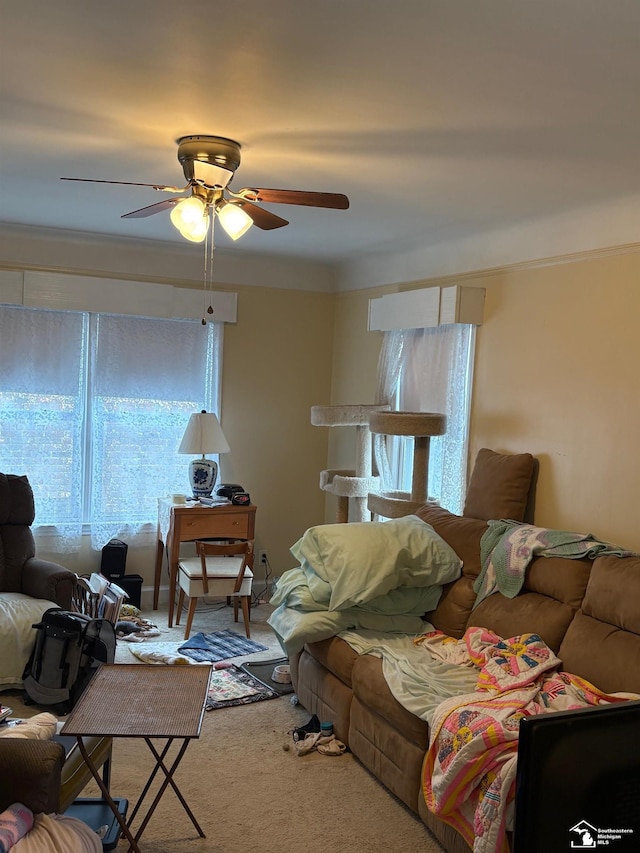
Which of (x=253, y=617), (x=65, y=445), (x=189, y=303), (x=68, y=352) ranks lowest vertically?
(x=253, y=617)

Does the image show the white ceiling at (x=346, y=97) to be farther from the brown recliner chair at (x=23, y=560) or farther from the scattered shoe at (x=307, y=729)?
the scattered shoe at (x=307, y=729)

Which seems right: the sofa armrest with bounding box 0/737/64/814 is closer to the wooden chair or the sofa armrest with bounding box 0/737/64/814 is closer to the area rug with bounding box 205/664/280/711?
the area rug with bounding box 205/664/280/711

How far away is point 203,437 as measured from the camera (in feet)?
17.4

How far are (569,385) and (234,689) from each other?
93.3 inches

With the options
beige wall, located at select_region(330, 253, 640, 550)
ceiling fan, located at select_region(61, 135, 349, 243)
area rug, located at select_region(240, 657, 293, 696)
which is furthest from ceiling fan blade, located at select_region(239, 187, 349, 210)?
area rug, located at select_region(240, 657, 293, 696)

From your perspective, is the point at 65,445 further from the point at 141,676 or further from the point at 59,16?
the point at 59,16

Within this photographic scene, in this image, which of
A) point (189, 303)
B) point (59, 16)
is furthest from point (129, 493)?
point (59, 16)

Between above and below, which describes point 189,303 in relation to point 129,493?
above

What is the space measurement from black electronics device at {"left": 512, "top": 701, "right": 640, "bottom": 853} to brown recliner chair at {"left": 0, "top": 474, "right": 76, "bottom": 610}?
3652 mm

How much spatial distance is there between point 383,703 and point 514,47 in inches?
95.9

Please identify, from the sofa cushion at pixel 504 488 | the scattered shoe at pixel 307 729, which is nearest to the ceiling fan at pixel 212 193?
the sofa cushion at pixel 504 488

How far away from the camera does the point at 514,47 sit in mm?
2016

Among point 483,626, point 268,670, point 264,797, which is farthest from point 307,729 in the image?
point 483,626

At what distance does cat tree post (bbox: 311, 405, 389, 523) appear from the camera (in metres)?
5.09
